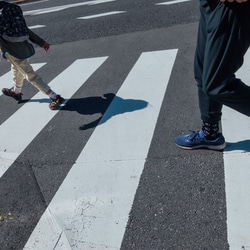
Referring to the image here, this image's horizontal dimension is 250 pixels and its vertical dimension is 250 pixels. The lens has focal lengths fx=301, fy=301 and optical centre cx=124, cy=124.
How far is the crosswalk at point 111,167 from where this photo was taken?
2.12 meters

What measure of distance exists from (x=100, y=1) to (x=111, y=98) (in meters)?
8.22

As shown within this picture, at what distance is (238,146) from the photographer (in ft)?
8.91

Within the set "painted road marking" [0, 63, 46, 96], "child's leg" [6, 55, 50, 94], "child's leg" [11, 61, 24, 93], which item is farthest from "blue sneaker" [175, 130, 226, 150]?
"painted road marking" [0, 63, 46, 96]

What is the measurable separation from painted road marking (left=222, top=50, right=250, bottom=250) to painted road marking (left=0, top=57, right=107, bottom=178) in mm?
2158

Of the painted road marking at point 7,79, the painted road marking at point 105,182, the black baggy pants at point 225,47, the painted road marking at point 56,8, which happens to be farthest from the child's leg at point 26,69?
the painted road marking at point 56,8

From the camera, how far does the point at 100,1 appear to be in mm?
11141

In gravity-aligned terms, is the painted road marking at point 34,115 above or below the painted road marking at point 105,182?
below

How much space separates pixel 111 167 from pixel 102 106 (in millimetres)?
1375

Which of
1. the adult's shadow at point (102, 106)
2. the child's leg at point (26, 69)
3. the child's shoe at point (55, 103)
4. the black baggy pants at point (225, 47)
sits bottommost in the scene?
the adult's shadow at point (102, 106)

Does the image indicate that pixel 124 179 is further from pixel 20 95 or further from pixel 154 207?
pixel 20 95

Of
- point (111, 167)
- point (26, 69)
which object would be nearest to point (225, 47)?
point (111, 167)

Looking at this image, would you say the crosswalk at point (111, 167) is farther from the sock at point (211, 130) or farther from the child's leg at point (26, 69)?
the child's leg at point (26, 69)

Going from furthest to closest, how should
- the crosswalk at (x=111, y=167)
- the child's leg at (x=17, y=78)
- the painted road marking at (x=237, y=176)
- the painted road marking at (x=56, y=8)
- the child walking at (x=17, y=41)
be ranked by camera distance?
the painted road marking at (x=56, y=8), the child's leg at (x=17, y=78), the child walking at (x=17, y=41), the crosswalk at (x=111, y=167), the painted road marking at (x=237, y=176)

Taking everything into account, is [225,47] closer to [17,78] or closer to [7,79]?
[17,78]
